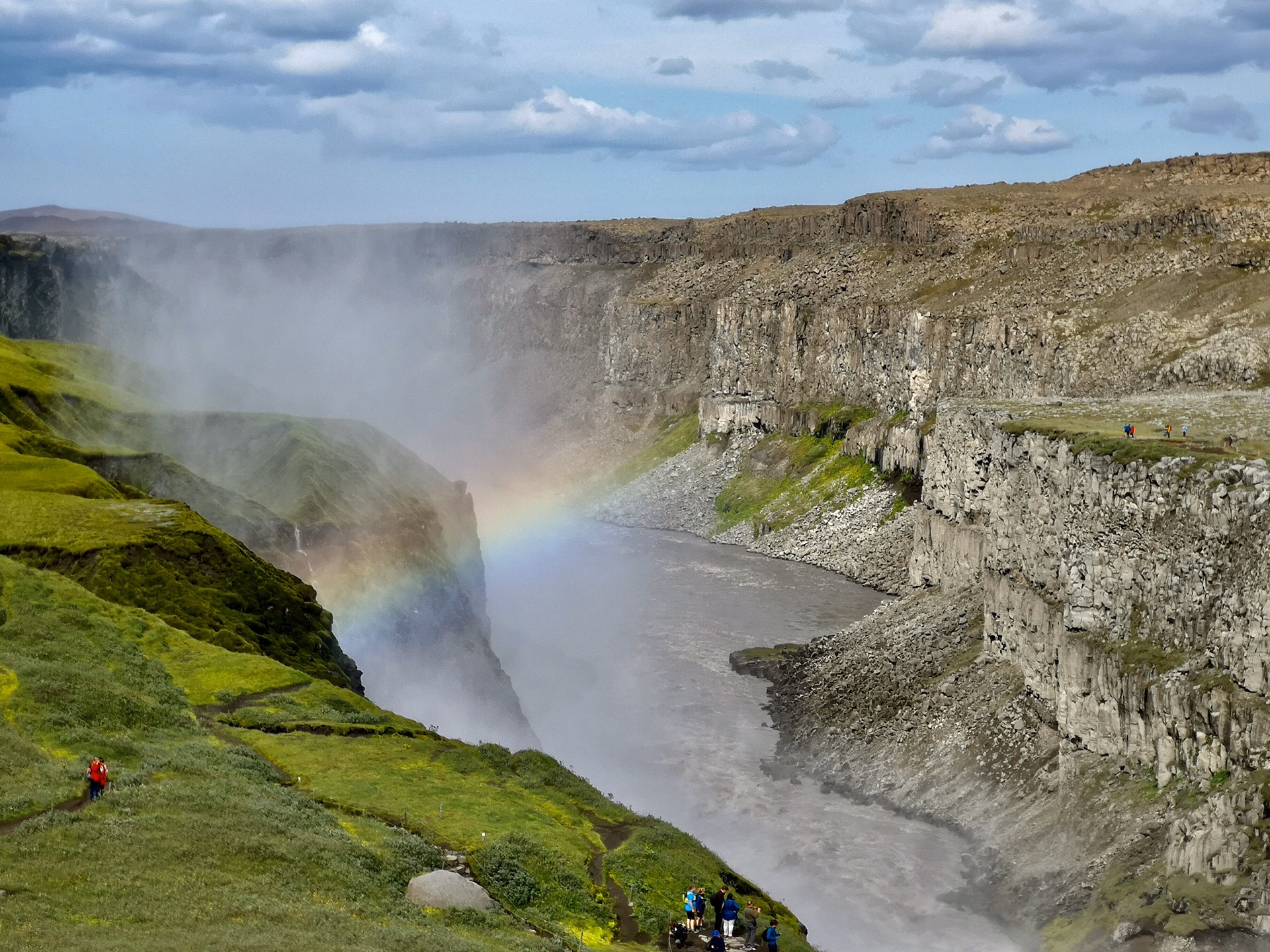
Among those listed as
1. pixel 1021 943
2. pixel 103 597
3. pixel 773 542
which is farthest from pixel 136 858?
pixel 773 542

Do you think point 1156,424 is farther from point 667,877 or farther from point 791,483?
point 791,483

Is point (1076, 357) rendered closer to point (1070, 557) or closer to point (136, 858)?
point (1070, 557)

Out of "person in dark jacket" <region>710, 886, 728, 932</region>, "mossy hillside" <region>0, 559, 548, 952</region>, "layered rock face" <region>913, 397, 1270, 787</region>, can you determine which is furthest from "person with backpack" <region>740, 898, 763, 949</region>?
"layered rock face" <region>913, 397, 1270, 787</region>

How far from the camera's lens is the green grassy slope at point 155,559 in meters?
70.4

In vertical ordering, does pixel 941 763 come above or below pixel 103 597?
below

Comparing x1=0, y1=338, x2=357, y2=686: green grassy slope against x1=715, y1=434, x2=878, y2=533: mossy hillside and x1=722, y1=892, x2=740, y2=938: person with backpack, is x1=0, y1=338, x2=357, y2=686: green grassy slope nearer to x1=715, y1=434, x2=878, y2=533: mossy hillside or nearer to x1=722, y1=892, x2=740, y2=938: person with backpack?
x1=722, y1=892, x2=740, y2=938: person with backpack

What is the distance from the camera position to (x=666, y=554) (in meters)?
176

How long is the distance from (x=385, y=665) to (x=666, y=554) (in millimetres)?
84197

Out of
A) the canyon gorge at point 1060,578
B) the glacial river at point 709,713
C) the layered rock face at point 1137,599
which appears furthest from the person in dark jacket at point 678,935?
the layered rock face at point 1137,599

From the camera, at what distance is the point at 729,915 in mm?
48062

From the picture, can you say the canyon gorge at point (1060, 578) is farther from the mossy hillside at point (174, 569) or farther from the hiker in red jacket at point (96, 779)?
the hiker in red jacket at point (96, 779)

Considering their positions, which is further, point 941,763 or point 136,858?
point 941,763

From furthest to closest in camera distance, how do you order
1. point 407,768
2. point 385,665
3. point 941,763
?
point 385,665 → point 941,763 → point 407,768

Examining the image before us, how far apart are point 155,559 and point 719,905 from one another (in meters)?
36.2
